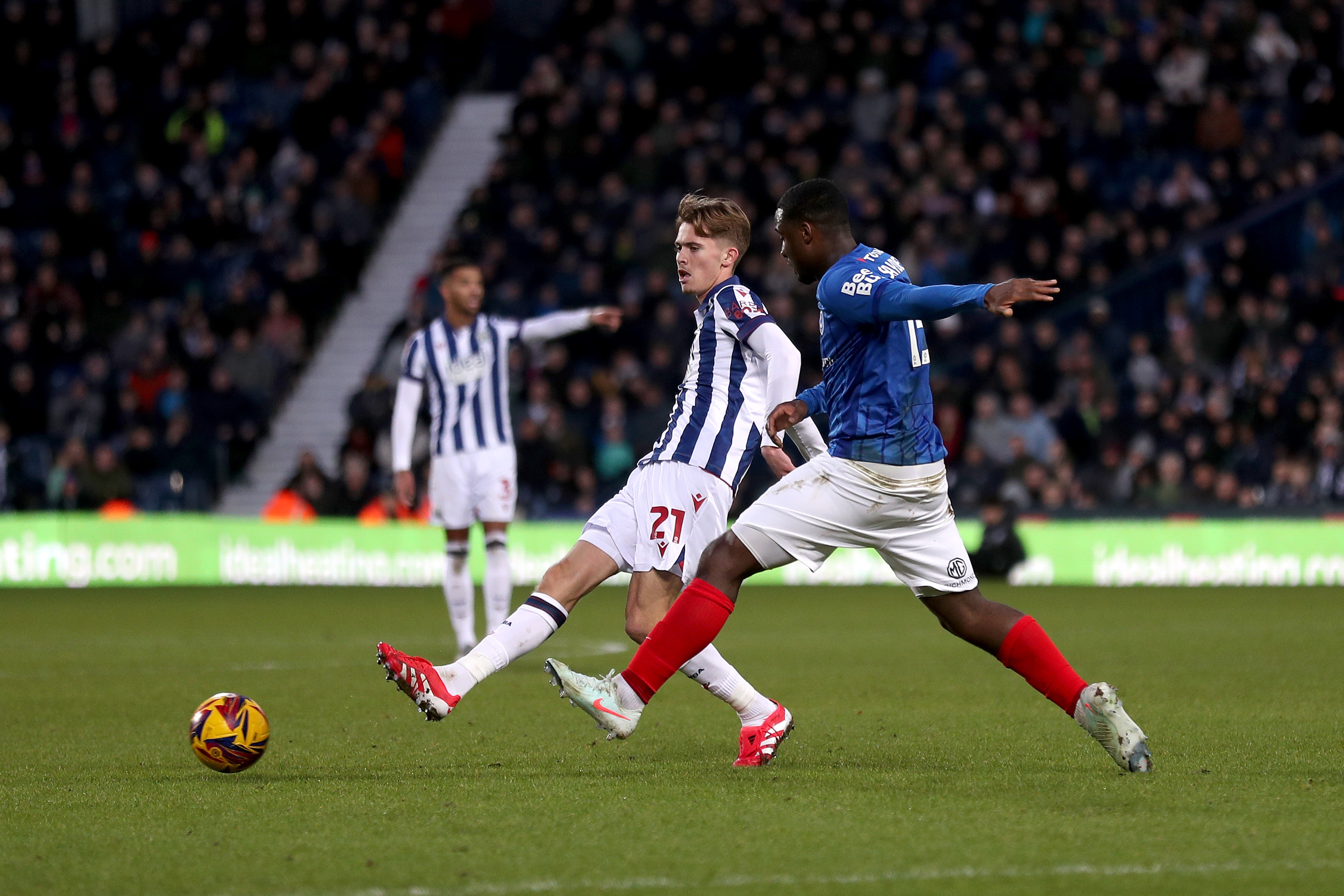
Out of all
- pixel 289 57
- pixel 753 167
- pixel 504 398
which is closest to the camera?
pixel 504 398

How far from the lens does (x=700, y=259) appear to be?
22.6 ft

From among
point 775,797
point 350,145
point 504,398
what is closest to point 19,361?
point 350,145

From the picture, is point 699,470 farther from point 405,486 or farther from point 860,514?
point 405,486

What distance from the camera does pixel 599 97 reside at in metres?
24.6

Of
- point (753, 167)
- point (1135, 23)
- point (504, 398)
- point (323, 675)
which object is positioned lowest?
point (323, 675)

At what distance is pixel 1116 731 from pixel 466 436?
5.75m

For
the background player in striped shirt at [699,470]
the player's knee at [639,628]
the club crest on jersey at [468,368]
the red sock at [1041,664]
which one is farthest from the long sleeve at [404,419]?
the red sock at [1041,664]

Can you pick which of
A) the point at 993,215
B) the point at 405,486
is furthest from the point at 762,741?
the point at 993,215

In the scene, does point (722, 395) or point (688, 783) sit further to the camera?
point (722, 395)

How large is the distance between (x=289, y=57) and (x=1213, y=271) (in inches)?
567

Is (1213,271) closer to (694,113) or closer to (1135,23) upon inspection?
(1135,23)

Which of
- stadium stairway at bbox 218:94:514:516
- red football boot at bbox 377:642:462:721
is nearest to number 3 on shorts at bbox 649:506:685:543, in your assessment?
red football boot at bbox 377:642:462:721

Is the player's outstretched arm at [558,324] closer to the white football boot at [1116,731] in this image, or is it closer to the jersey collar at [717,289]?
the jersey collar at [717,289]

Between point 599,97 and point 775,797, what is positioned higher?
point 599,97
